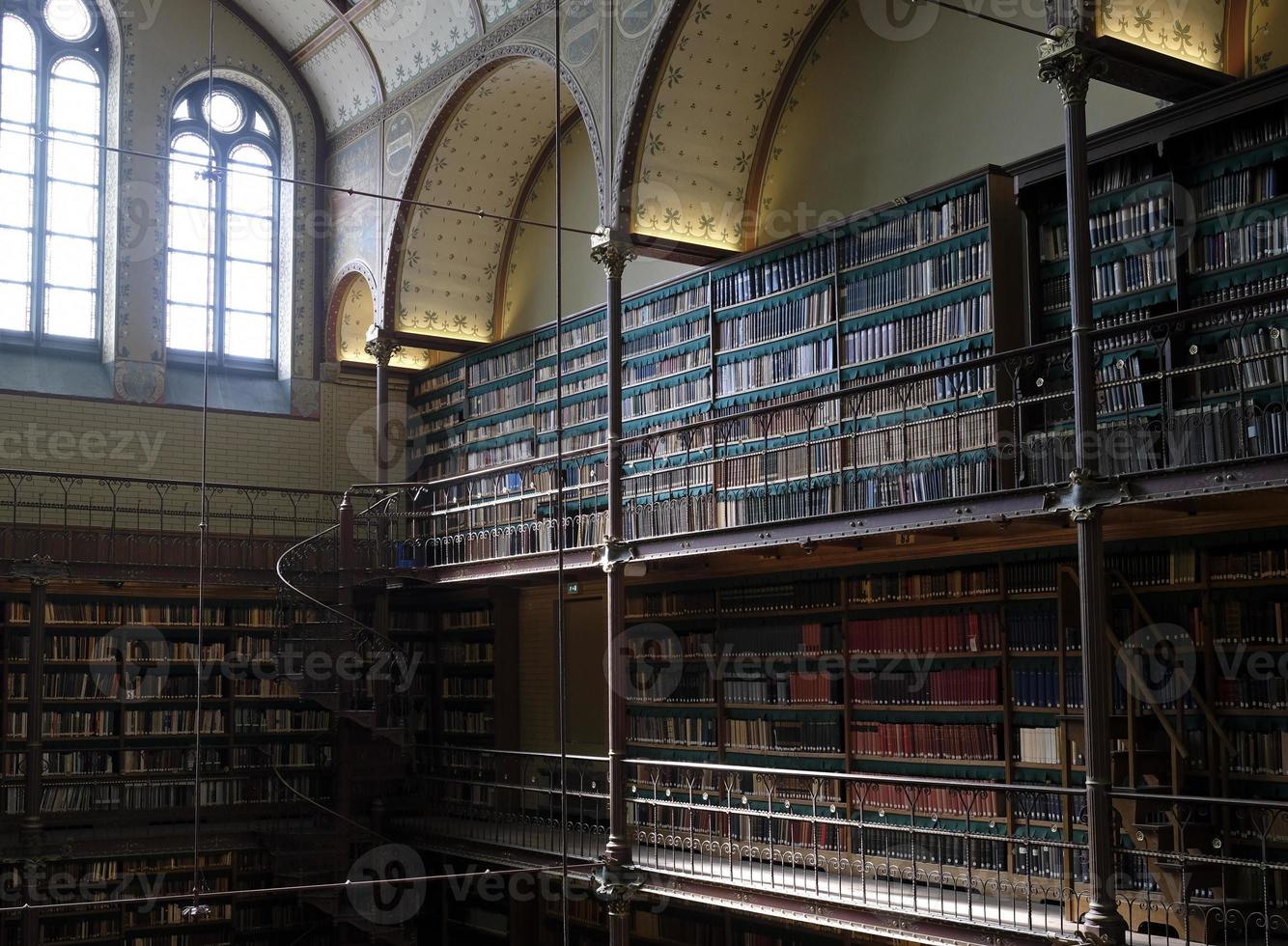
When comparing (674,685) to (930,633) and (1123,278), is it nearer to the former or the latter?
(930,633)

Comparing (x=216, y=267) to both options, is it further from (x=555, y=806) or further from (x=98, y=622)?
(x=555, y=806)

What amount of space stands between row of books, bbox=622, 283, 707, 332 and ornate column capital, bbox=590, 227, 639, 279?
3.65ft

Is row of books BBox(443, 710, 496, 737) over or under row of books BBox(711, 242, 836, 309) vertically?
under

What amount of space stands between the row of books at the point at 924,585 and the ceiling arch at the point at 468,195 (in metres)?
5.38

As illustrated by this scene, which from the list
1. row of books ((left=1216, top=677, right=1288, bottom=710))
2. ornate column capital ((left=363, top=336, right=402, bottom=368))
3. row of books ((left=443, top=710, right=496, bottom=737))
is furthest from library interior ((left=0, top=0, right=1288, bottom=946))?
ornate column capital ((left=363, top=336, right=402, bottom=368))

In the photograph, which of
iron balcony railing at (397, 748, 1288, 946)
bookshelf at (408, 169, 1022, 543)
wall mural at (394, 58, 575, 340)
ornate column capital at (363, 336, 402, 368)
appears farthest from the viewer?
ornate column capital at (363, 336, 402, 368)

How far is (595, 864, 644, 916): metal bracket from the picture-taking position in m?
9.26

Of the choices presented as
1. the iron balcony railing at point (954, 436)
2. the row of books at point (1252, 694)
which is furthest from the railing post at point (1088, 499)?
the row of books at point (1252, 694)

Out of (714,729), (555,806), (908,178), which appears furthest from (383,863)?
(908,178)

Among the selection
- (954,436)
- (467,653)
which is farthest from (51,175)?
(954,436)

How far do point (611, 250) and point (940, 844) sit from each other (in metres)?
4.62

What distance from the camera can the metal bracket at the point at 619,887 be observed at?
9258mm

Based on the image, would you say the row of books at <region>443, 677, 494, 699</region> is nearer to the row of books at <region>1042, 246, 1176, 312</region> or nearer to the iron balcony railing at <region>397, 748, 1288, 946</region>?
the iron balcony railing at <region>397, 748, 1288, 946</region>

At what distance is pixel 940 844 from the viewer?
27.5ft
